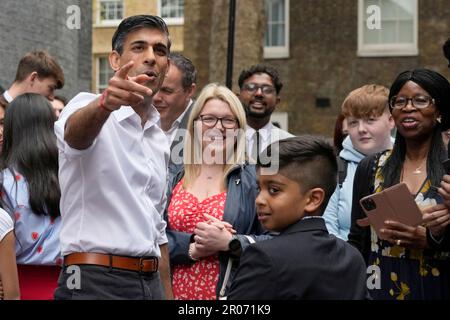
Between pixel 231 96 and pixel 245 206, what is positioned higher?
A: pixel 231 96

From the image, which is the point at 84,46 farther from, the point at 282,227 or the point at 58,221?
the point at 282,227

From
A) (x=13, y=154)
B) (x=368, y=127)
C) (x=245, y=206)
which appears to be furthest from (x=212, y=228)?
(x=368, y=127)

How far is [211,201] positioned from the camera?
5.40 meters

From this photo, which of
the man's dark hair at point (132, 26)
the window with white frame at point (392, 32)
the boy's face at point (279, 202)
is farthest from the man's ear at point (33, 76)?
the window with white frame at point (392, 32)

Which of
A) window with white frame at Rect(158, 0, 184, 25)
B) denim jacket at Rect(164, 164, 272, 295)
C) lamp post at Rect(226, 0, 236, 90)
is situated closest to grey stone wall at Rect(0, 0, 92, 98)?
lamp post at Rect(226, 0, 236, 90)

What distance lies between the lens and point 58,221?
5.42m

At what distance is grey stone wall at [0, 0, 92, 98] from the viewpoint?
1277 centimetres

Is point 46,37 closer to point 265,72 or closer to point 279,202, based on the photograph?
point 265,72

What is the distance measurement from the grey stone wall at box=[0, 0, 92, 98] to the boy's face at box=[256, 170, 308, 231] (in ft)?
31.3

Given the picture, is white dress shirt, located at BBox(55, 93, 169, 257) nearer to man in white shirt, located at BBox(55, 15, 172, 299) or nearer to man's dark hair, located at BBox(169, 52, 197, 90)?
man in white shirt, located at BBox(55, 15, 172, 299)

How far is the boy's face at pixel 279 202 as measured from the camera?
12.3 ft

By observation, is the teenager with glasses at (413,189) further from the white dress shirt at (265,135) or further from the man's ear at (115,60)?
the white dress shirt at (265,135)

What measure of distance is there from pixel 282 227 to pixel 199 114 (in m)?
2.04

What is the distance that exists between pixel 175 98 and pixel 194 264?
1735mm
